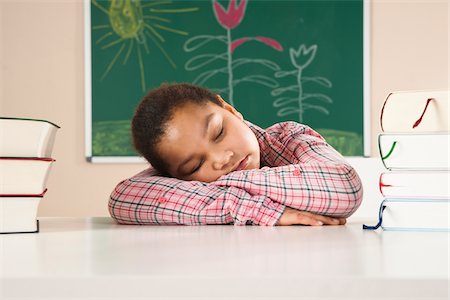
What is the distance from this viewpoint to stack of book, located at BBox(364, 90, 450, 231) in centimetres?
84

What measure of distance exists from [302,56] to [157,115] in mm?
2403

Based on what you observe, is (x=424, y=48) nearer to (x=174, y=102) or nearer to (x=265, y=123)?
(x=265, y=123)

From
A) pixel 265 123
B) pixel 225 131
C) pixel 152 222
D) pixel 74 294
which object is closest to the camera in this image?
pixel 74 294

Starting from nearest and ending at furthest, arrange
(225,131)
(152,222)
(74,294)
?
(74,294) < (152,222) < (225,131)

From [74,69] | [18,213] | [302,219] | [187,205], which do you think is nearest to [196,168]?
[187,205]

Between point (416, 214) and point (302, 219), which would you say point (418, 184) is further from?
point (302, 219)

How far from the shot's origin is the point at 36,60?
3.71m

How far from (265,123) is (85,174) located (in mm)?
1027

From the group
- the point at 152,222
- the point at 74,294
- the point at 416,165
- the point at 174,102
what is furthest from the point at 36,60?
the point at 74,294

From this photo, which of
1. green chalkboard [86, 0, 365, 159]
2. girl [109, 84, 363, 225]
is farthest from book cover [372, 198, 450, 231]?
green chalkboard [86, 0, 365, 159]

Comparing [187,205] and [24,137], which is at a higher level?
[24,137]

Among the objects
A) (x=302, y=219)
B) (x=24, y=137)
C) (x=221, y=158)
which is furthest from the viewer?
(x=221, y=158)

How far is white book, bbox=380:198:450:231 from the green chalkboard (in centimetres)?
272

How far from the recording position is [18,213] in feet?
2.82
